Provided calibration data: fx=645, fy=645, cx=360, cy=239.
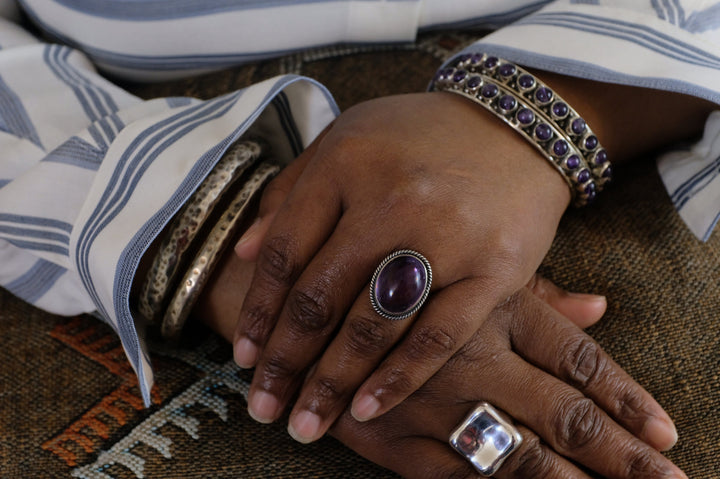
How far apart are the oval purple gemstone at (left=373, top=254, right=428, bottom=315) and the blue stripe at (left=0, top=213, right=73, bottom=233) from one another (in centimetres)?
30

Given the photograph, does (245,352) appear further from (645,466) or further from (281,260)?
(645,466)

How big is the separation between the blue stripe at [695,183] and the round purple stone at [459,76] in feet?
0.80

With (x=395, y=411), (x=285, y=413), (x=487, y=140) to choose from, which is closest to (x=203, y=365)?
(x=285, y=413)

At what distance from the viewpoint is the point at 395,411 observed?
52cm

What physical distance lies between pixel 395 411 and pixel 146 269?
0.88 feet

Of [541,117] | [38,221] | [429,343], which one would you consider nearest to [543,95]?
[541,117]

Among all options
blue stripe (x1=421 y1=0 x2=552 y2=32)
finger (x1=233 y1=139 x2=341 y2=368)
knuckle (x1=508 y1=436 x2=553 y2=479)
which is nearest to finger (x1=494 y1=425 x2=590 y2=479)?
knuckle (x1=508 y1=436 x2=553 y2=479)

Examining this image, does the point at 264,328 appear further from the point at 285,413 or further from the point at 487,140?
the point at 487,140

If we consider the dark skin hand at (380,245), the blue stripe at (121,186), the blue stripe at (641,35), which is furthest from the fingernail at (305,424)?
the blue stripe at (641,35)

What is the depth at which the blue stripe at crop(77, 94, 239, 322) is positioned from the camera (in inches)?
22.1

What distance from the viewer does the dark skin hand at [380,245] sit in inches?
19.4

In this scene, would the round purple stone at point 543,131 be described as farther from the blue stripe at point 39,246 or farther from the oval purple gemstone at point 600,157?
the blue stripe at point 39,246

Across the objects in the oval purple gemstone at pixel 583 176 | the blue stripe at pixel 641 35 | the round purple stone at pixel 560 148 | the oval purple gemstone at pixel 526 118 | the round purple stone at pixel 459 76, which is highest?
the blue stripe at pixel 641 35

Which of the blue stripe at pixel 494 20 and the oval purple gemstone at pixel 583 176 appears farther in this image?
the blue stripe at pixel 494 20
